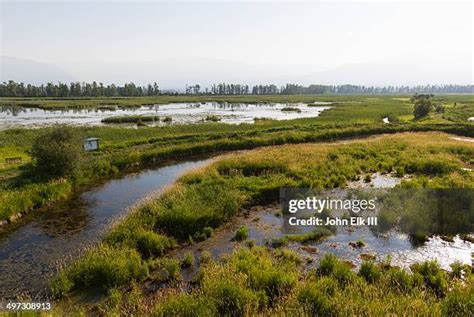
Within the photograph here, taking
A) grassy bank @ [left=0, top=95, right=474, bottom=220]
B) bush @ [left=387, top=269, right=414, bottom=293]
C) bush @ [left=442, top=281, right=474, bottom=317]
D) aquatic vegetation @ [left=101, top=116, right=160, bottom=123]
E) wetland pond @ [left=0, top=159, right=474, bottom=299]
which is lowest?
wetland pond @ [left=0, top=159, right=474, bottom=299]

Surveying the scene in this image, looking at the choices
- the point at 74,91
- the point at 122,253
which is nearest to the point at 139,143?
the point at 122,253

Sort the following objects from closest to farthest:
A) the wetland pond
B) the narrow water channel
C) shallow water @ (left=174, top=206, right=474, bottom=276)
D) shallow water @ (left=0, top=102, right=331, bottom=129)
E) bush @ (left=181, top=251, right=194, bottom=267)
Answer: the narrow water channel, the wetland pond, bush @ (left=181, top=251, right=194, bottom=267), shallow water @ (left=174, top=206, right=474, bottom=276), shallow water @ (left=0, top=102, right=331, bottom=129)

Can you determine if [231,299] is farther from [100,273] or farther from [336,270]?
[100,273]

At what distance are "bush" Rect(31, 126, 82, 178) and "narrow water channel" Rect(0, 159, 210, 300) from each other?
245 cm

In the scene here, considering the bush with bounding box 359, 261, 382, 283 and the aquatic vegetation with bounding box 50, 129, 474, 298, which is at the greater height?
the aquatic vegetation with bounding box 50, 129, 474, 298

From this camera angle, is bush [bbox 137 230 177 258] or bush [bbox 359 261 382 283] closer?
bush [bbox 359 261 382 283]

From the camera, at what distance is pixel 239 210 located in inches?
741

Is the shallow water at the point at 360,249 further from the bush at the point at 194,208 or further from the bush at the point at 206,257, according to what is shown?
the bush at the point at 194,208

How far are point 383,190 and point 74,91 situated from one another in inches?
7646

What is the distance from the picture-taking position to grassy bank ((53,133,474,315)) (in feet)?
32.5

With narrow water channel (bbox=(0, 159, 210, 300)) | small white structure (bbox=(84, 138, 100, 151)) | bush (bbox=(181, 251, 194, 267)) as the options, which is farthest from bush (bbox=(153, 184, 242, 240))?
small white structure (bbox=(84, 138, 100, 151))

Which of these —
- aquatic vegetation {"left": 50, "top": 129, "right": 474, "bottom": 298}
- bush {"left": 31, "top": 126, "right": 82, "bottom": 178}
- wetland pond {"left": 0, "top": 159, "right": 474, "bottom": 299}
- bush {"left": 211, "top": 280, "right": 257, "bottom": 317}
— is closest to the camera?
bush {"left": 211, "top": 280, "right": 257, "bottom": 317}

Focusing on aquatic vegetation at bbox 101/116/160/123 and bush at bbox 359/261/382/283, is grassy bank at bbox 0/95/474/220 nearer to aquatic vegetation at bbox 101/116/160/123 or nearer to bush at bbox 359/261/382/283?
aquatic vegetation at bbox 101/116/160/123

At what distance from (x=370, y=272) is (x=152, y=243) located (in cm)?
852
